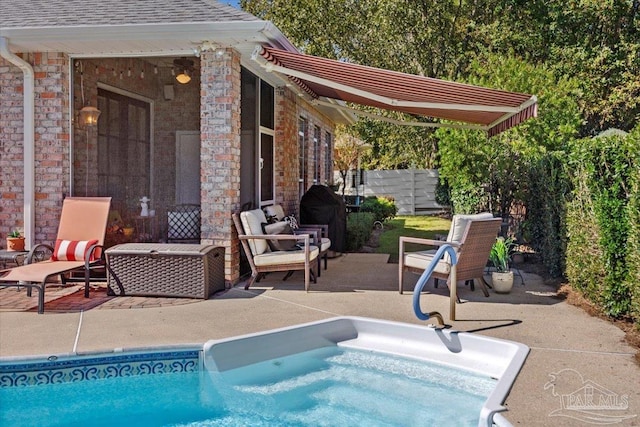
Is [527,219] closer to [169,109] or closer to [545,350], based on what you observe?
[545,350]

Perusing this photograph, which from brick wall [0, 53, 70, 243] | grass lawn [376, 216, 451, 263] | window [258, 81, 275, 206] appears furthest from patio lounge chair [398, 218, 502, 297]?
brick wall [0, 53, 70, 243]

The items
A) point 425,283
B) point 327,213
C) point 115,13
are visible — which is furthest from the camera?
point 327,213

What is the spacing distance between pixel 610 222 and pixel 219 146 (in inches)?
221

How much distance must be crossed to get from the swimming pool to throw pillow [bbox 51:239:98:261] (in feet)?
11.0

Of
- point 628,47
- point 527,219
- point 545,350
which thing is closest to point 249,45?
point 545,350

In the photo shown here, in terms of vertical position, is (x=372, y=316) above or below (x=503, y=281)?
below

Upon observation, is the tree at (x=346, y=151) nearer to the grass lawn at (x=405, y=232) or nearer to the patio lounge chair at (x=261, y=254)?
the grass lawn at (x=405, y=232)

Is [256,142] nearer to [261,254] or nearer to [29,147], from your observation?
[261,254]

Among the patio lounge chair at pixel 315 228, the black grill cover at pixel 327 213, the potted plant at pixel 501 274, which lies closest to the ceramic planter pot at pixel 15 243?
the patio lounge chair at pixel 315 228

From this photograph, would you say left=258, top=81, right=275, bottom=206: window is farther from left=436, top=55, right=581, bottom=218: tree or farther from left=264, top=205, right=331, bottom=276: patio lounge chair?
left=436, top=55, right=581, bottom=218: tree

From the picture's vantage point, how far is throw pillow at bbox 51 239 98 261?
8.30 meters

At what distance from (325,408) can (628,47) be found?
21014mm

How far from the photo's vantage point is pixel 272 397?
4938 mm

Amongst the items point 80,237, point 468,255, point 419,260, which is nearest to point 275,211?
point 419,260
